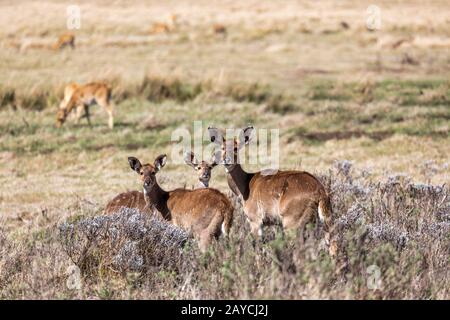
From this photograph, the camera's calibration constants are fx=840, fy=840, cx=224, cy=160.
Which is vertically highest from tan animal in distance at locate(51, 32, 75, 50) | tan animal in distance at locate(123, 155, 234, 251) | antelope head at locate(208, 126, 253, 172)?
antelope head at locate(208, 126, 253, 172)

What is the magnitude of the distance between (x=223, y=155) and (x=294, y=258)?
3.22 meters

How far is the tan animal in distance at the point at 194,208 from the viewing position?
27.1ft

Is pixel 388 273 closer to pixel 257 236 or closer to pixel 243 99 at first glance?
pixel 257 236

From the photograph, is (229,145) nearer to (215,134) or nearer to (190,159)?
(215,134)

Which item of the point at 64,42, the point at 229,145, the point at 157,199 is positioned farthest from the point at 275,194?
the point at 64,42

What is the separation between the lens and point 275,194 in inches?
333

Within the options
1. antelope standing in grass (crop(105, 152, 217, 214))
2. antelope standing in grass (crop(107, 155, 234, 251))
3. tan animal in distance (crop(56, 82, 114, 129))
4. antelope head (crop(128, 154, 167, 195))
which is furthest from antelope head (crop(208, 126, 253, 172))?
Answer: tan animal in distance (crop(56, 82, 114, 129))

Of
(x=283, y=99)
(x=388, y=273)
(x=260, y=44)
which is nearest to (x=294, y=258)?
(x=388, y=273)

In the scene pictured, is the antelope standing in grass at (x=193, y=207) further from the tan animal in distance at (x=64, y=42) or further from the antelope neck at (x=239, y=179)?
the tan animal in distance at (x=64, y=42)

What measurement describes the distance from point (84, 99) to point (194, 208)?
1173cm

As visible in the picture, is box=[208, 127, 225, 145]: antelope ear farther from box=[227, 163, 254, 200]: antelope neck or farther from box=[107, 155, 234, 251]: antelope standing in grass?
box=[107, 155, 234, 251]: antelope standing in grass

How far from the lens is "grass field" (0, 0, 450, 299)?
7016mm

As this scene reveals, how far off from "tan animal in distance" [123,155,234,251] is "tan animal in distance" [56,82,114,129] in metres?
9.69
